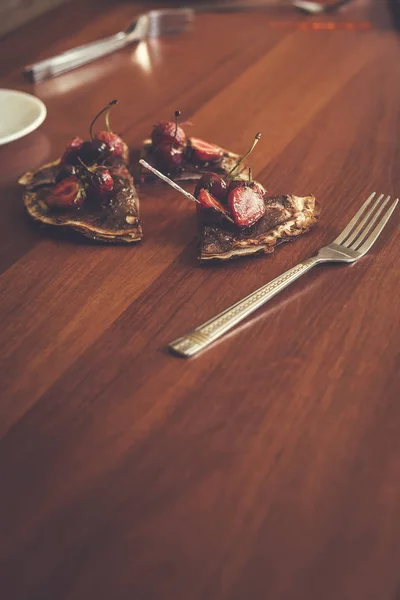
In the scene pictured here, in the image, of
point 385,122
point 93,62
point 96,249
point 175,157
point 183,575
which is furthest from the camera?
point 93,62

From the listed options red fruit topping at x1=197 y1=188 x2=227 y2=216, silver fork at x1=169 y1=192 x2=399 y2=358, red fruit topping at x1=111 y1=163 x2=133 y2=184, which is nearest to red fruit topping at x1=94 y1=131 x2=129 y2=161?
red fruit topping at x1=111 y1=163 x2=133 y2=184

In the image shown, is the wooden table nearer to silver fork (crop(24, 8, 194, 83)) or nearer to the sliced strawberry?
the sliced strawberry

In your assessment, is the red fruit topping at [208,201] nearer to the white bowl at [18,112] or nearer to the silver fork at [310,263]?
the silver fork at [310,263]

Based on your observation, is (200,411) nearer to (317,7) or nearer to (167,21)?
(167,21)

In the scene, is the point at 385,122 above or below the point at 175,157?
below

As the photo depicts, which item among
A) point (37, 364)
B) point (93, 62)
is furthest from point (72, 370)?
point (93, 62)

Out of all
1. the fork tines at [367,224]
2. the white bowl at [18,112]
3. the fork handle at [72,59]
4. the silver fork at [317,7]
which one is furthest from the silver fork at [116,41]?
the fork tines at [367,224]

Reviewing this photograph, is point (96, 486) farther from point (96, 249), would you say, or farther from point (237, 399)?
point (96, 249)
